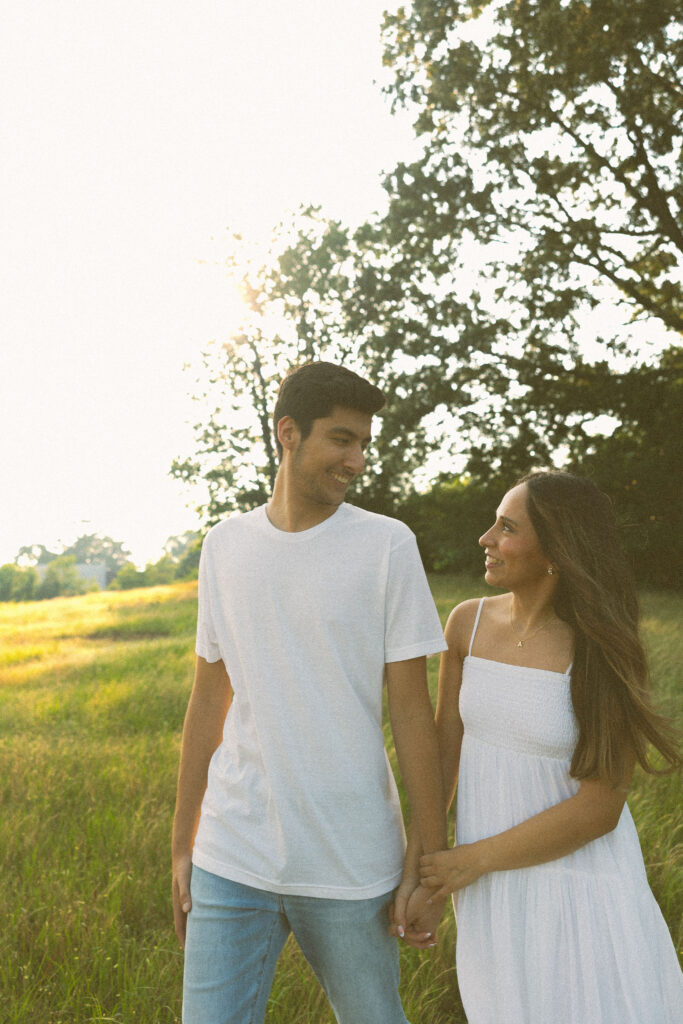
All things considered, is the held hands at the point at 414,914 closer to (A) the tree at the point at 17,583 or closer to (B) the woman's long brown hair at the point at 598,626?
(B) the woman's long brown hair at the point at 598,626

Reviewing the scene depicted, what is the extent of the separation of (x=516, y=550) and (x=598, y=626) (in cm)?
31

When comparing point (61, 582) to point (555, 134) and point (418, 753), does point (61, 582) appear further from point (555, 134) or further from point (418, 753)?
point (418, 753)

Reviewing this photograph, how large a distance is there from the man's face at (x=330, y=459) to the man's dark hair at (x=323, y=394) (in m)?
0.02

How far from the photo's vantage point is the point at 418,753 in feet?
6.93

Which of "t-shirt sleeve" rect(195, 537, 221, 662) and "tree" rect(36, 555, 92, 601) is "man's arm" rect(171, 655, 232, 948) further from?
"tree" rect(36, 555, 92, 601)

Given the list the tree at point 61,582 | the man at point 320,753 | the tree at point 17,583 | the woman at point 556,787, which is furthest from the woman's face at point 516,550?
the tree at point 61,582

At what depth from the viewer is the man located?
2.02 m

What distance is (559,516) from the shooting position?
234cm

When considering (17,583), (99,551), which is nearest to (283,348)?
(17,583)

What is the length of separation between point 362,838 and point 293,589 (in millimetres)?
646

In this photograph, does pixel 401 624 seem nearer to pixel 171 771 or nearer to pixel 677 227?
pixel 171 771

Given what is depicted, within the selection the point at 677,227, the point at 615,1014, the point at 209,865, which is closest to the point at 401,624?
the point at 209,865

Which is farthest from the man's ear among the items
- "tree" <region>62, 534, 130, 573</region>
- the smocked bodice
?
"tree" <region>62, 534, 130, 573</region>

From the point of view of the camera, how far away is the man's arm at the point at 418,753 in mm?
2094
